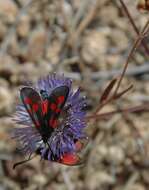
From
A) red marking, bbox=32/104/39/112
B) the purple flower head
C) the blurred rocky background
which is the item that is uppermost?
red marking, bbox=32/104/39/112

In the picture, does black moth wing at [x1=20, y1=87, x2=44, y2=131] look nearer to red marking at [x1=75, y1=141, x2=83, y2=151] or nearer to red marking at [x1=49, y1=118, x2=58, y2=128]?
red marking at [x1=49, y1=118, x2=58, y2=128]

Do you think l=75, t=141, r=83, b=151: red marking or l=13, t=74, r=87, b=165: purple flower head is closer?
l=13, t=74, r=87, b=165: purple flower head

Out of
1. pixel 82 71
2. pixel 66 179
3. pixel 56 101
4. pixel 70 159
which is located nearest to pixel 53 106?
pixel 56 101

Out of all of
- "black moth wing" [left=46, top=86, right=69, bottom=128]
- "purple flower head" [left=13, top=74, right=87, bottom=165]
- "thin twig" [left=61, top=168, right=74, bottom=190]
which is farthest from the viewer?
"thin twig" [left=61, top=168, right=74, bottom=190]

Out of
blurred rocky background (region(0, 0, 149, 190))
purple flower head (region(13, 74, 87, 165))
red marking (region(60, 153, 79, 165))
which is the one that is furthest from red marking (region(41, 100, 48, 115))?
blurred rocky background (region(0, 0, 149, 190))

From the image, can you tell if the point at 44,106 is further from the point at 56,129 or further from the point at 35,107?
the point at 56,129

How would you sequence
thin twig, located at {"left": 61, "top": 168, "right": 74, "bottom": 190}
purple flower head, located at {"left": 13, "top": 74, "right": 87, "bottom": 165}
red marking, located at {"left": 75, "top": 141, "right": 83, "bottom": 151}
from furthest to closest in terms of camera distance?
thin twig, located at {"left": 61, "top": 168, "right": 74, "bottom": 190} < red marking, located at {"left": 75, "top": 141, "right": 83, "bottom": 151} < purple flower head, located at {"left": 13, "top": 74, "right": 87, "bottom": 165}

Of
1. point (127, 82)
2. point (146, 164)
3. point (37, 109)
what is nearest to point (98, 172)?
point (146, 164)
